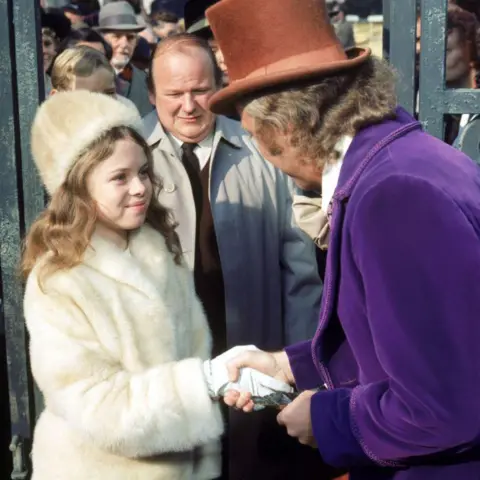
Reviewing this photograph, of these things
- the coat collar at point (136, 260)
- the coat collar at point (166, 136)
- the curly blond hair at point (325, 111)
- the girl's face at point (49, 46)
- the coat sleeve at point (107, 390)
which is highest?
the girl's face at point (49, 46)

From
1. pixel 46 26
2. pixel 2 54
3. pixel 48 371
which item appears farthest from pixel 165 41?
pixel 46 26

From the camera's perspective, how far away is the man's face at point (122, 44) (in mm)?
7305

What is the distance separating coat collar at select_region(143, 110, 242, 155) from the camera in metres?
3.50

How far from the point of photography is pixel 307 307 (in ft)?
11.6

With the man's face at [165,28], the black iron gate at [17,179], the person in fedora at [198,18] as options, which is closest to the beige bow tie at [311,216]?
the black iron gate at [17,179]

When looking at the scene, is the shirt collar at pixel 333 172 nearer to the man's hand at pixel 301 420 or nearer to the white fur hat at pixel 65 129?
the man's hand at pixel 301 420

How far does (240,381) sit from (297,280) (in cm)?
113

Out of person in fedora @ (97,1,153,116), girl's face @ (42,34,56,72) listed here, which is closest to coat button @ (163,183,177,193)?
girl's face @ (42,34,56,72)

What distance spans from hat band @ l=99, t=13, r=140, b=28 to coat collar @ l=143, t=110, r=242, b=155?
398 centimetres

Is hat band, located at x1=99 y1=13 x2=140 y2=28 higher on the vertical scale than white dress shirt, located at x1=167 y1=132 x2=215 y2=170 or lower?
higher

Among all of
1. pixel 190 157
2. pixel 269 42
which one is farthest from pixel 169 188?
pixel 269 42

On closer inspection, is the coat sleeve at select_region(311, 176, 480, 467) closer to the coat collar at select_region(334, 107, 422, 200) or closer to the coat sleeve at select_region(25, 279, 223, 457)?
the coat collar at select_region(334, 107, 422, 200)

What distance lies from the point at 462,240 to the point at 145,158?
135 cm

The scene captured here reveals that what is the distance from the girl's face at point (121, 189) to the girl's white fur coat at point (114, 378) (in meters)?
0.09
